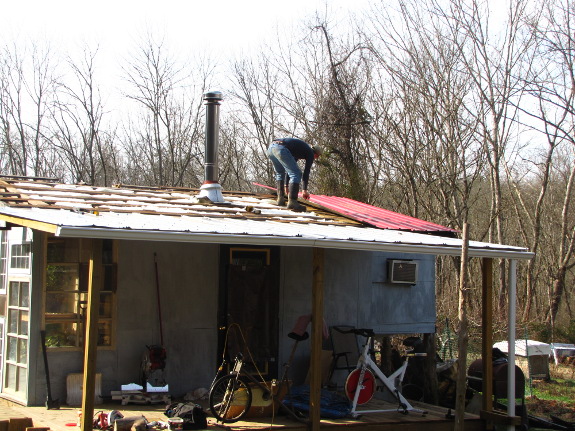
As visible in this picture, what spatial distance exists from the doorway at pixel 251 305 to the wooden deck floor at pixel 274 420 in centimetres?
149

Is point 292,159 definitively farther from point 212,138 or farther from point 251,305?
point 251,305

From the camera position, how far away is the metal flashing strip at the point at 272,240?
252 inches

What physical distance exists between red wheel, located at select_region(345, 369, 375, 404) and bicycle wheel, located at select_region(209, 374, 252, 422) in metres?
1.40

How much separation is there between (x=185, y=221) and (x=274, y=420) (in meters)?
2.48

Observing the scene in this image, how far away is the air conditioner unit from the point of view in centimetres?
1089

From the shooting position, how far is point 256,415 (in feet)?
26.9

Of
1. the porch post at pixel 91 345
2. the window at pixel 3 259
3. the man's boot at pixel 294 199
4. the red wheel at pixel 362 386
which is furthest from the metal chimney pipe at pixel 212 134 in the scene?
the porch post at pixel 91 345

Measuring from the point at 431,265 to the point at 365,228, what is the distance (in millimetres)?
2086

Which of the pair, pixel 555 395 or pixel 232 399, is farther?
pixel 555 395

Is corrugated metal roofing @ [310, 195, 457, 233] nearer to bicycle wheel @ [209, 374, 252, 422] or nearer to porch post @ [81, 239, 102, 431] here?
bicycle wheel @ [209, 374, 252, 422]

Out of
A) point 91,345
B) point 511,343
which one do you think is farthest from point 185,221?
point 511,343

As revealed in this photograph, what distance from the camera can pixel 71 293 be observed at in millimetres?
8938

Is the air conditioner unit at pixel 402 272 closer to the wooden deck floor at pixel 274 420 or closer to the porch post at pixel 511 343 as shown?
the porch post at pixel 511 343

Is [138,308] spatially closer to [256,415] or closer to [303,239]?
[256,415]
